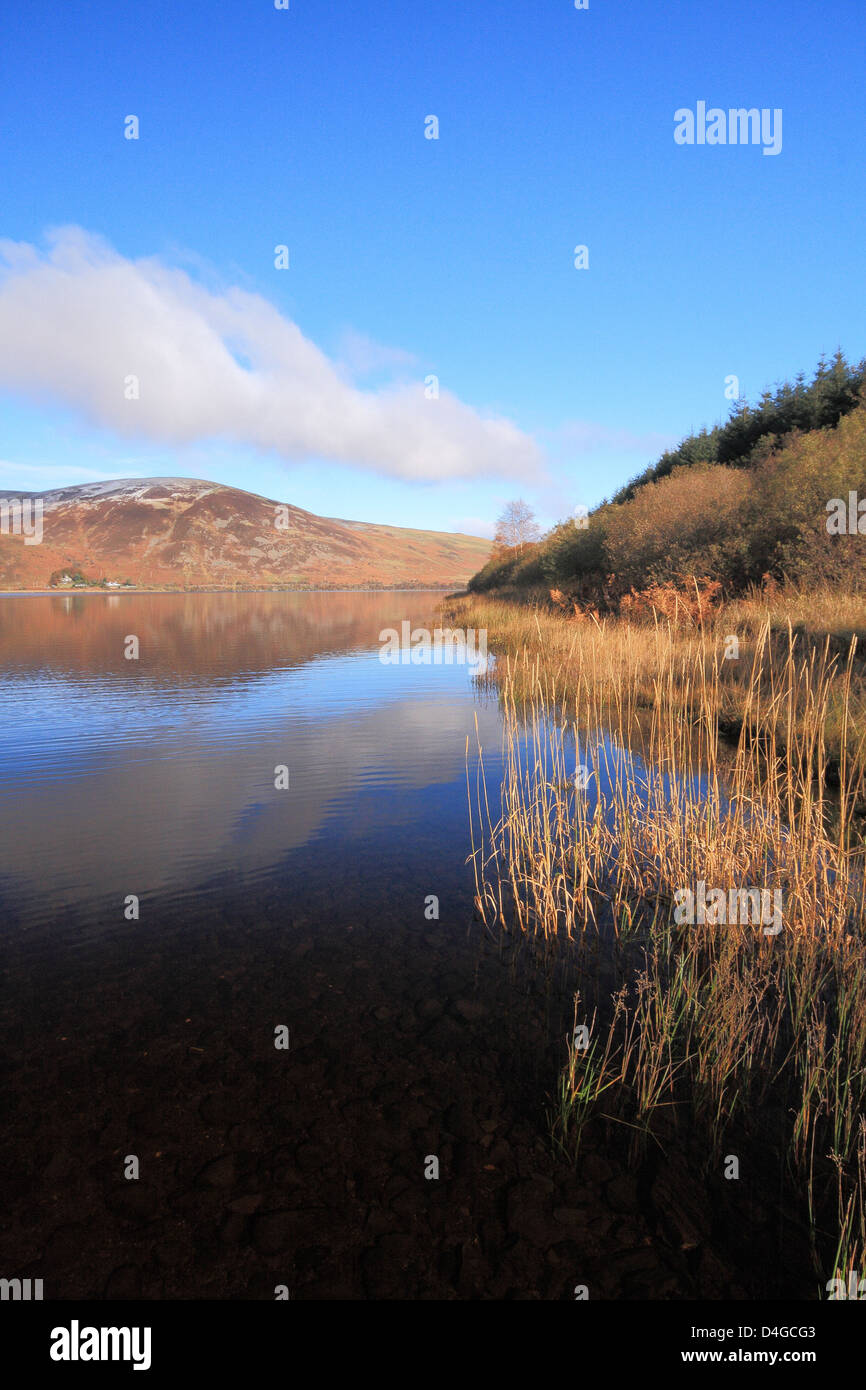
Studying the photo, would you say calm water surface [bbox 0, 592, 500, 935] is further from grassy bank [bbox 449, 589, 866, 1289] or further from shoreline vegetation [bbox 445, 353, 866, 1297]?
grassy bank [bbox 449, 589, 866, 1289]

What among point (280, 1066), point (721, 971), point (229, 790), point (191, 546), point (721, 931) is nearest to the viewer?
point (280, 1066)

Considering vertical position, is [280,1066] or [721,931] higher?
[721,931]

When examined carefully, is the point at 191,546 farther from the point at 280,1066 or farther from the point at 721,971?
the point at 721,971

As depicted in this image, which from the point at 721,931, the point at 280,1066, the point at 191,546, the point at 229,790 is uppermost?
the point at 191,546

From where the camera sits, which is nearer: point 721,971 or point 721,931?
point 721,971

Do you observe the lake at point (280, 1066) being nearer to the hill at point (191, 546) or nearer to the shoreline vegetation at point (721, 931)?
the shoreline vegetation at point (721, 931)

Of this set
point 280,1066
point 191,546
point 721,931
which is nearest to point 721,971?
point 721,931

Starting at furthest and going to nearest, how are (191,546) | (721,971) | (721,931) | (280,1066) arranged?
(191,546) < (721,931) < (721,971) < (280,1066)

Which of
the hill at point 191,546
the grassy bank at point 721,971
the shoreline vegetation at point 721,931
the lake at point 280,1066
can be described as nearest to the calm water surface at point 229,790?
the lake at point 280,1066

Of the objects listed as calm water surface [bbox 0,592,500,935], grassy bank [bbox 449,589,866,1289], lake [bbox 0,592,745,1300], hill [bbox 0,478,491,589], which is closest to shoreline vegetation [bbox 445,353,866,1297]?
grassy bank [bbox 449,589,866,1289]

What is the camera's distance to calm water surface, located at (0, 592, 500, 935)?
5449mm

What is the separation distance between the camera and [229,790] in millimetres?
8148

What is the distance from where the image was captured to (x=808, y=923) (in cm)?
420
